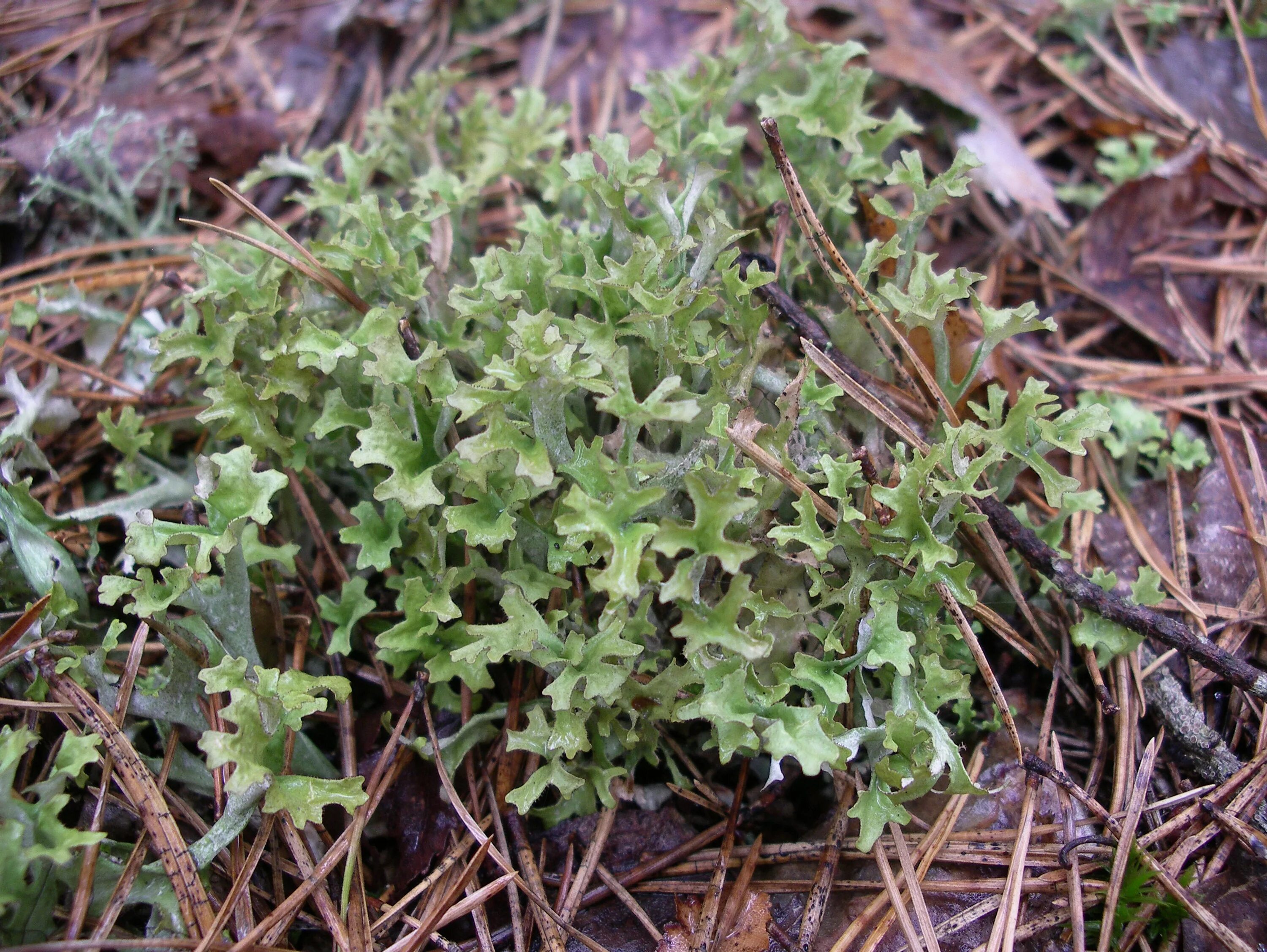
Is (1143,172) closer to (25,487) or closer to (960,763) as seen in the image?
(960,763)

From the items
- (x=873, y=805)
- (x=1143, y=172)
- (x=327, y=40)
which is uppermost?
(x=327, y=40)

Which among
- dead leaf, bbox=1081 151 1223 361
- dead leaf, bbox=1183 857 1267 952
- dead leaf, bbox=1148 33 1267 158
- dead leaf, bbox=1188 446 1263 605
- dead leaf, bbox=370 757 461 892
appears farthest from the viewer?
dead leaf, bbox=1148 33 1267 158

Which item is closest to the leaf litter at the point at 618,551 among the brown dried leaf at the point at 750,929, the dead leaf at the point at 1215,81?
the brown dried leaf at the point at 750,929

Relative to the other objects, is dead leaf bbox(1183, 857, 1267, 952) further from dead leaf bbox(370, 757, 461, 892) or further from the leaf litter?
dead leaf bbox(370, 757, 461, 892)

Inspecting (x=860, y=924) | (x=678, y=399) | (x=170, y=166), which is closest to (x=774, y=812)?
(x=860, y=924)

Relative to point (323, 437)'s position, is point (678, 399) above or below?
above

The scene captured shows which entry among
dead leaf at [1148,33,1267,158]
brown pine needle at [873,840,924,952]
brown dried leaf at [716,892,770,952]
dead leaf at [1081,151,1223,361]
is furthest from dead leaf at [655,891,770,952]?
dead leaf at [1148,33,1267,158]

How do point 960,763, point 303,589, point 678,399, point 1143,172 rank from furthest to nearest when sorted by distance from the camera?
point 1143,172 < point 303,589 < point 678,399 < point 960,763
